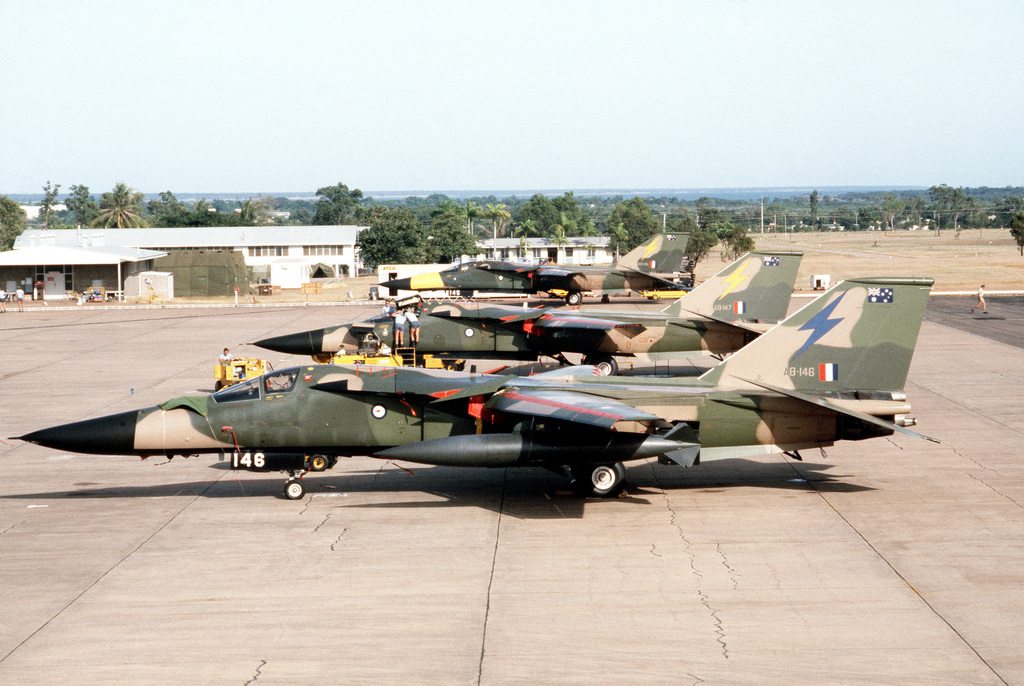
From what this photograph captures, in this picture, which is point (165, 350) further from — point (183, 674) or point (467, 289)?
point (183, 674)

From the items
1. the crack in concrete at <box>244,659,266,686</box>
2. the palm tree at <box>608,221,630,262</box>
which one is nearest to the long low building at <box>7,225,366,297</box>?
the palm tree at <box>608,221,630,262</box>

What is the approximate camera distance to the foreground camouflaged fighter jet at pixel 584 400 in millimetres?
14891

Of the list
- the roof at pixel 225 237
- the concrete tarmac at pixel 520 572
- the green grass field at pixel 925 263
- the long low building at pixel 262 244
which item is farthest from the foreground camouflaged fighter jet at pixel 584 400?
the roof at pixel 225 237

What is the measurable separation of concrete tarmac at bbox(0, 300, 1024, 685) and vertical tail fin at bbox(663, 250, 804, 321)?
7.67m

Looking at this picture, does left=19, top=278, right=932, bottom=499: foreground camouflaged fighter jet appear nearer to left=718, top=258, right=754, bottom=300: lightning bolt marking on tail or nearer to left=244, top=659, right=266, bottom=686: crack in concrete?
left=244, top=659, right=266, bottom=686: crack in concrete

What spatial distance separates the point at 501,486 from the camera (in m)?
16.4

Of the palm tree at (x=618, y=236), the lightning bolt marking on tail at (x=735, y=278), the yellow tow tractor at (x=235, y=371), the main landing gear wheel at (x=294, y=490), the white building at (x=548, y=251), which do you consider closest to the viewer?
the main landing gear wheel at (x=294, y=490)

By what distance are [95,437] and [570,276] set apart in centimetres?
3296

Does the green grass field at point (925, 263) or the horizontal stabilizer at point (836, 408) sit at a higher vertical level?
the green grass field at point (925, 263)

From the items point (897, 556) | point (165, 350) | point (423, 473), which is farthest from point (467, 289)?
point (897, 556)

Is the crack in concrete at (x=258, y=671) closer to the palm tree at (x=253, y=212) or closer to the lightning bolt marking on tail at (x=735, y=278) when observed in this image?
the lightning bolt marking on tail at (x=735, y=278)

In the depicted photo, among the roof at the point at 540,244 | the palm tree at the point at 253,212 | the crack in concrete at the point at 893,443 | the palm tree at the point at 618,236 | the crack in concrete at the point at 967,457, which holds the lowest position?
the crack in concrete at the point at 893,443

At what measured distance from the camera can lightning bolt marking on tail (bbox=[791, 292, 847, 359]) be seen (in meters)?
15.7

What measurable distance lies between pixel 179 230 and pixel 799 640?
8614 cm
